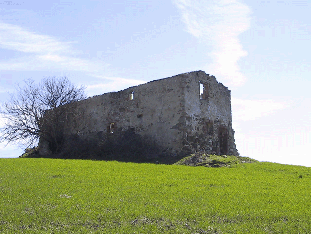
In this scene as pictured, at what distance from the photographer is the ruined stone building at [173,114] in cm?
1812

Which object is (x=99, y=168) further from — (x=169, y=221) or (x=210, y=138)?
(x=210, y=138)

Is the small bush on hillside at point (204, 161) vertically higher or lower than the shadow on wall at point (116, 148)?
lower

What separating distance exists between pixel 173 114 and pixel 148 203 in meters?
10.9

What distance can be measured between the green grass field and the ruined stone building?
6.83 m

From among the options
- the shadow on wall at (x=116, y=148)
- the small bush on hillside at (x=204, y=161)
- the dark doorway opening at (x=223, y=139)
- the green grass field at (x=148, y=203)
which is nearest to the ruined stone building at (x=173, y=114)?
the dark doorway opening at (x=223, y=139)

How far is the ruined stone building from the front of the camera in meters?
18.1

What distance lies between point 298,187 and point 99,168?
761 cm

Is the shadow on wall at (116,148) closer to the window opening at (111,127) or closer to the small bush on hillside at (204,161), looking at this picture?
the window opening at (111,127)

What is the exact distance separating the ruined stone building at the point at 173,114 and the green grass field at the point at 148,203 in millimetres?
6826

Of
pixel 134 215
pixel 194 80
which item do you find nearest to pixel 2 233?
pixel 134 215

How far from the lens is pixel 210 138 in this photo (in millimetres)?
19531

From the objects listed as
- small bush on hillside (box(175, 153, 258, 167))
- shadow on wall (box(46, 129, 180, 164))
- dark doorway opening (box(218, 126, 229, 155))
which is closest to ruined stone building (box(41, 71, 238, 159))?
dark doorway opening (box(218, 126, 229, 155))

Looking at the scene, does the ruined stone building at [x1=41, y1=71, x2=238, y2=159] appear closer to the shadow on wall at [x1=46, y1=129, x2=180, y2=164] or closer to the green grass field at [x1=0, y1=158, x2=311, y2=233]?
the shadow on wall at [x1=46, y1=129, x2=180, y2=164]

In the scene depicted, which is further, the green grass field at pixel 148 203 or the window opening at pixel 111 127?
the window opening at pixel 111 127
